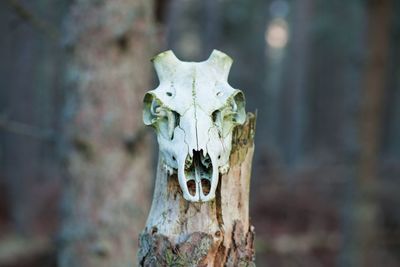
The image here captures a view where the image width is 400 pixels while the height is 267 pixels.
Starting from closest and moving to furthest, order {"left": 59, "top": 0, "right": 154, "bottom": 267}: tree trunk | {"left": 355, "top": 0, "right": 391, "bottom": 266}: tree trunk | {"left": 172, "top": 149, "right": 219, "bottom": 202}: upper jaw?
{"left": 172, "top": 149, "right": 219, "bottom": 202}: upper jaw → {"left": 59, "top": 0, "right": 154, "bottom": 267}: tree trunk → {"left": 355, "top": 0, "right": 391, "bottom": 266}: tree trunk

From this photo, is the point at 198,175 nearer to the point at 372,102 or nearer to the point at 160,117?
the point at 160,117

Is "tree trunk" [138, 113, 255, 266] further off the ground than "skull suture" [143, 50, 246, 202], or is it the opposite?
"skull suture" [143, 50, 246, 202]

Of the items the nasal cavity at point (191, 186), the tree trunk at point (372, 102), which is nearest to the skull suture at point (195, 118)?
the nasal cavity at point (191, 186)

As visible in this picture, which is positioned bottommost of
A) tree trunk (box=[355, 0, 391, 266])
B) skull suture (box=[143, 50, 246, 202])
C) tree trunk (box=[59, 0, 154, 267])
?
skull suture (box=[143, 50, 246, 202])

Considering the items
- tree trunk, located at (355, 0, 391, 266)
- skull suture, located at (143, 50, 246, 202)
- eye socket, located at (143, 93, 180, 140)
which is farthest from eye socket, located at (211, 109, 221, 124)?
tree trunk, located at (355, 0, 391, 266)

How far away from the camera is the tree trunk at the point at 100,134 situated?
422cm

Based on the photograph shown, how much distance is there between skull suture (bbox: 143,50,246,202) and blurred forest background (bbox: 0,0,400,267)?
85.0 inches

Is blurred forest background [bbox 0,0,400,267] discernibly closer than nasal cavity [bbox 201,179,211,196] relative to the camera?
No

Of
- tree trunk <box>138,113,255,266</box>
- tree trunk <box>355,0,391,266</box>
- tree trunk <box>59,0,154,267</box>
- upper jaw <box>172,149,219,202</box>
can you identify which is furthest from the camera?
tree trunk <box>355,0,391,266</box>

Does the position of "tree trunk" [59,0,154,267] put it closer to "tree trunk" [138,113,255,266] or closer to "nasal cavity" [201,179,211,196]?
"tree trunk" [138,113,255,266]

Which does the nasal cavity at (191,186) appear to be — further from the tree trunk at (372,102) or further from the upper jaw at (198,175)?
the tree trunk at (372,102)

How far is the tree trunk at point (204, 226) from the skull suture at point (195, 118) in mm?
79

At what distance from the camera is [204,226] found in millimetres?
1996

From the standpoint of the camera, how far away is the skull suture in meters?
1.88
